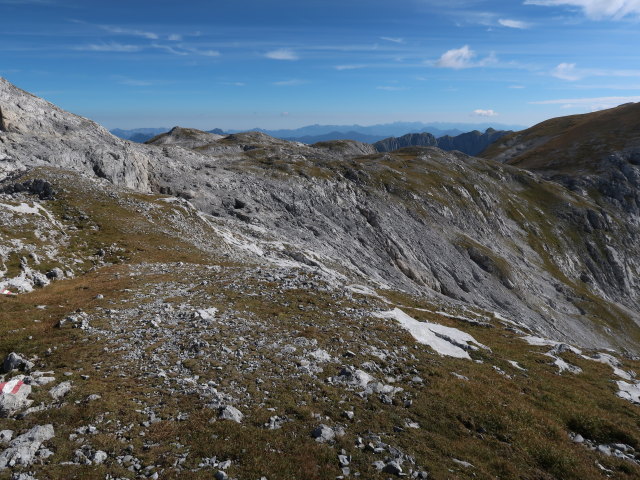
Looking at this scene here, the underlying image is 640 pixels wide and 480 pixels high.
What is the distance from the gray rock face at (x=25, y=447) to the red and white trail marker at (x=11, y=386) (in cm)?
291

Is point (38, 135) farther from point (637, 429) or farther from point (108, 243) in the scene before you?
point (637, 429)

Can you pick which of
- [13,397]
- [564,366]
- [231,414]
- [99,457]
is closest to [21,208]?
[13,397]

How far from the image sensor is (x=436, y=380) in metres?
20.2

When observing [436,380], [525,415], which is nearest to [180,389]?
[436,380]

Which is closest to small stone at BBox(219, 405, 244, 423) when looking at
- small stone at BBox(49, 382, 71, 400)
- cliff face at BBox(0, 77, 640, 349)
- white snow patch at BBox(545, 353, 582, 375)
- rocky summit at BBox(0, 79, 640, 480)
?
rocky summit at BBox(0, 79, 640, 480)

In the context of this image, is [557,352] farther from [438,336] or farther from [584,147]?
[584,147]

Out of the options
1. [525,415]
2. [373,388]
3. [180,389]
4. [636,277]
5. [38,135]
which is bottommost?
[636,277]

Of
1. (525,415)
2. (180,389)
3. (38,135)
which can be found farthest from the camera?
(38,135)

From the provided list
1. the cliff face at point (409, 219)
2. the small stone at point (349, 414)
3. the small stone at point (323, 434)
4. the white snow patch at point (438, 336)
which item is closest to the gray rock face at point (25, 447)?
the small stone at point (323, 434)

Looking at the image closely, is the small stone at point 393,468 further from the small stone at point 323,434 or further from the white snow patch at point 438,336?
the white snow patch at point 438,336

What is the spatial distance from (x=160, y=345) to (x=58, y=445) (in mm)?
7659

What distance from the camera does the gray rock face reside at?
1120 cm

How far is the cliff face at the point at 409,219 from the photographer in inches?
2625

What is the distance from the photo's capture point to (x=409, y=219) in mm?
91938
